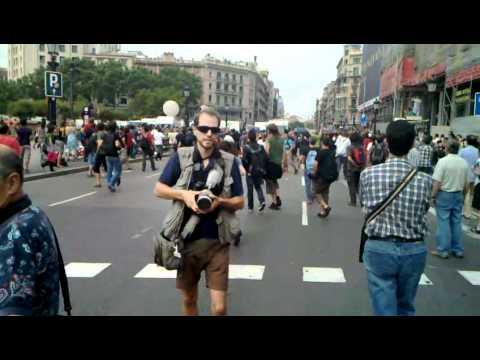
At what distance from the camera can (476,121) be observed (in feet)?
63.7

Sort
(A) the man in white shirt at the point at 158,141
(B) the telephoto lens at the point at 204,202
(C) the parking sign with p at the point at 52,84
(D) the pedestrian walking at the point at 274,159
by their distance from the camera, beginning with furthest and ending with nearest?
(A) the man in white shirt at the point at 158,141 → (C) the parking sign with p at the point at 52,84 → (D) the pedestrian walking at the point at 274,159 → (B) the telephoto lens at the point at 204,202

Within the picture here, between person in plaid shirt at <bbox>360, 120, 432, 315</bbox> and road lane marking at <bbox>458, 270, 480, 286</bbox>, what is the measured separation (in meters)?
3.05

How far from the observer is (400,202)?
310 cm

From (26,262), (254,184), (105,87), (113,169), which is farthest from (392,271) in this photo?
(105,87)

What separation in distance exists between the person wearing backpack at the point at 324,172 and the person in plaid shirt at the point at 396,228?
6.84 meters

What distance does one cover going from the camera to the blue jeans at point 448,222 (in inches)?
270

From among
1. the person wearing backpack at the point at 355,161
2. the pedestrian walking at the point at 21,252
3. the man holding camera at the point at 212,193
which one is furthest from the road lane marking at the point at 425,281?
the person wearing backpack at the point at 355,161

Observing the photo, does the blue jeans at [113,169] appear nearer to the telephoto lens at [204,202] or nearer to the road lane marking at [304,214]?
the road lane marking at [304,214]

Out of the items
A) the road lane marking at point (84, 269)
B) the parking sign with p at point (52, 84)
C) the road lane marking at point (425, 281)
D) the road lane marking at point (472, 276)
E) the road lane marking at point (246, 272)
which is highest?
the parking sign with p at point (52, 84)
